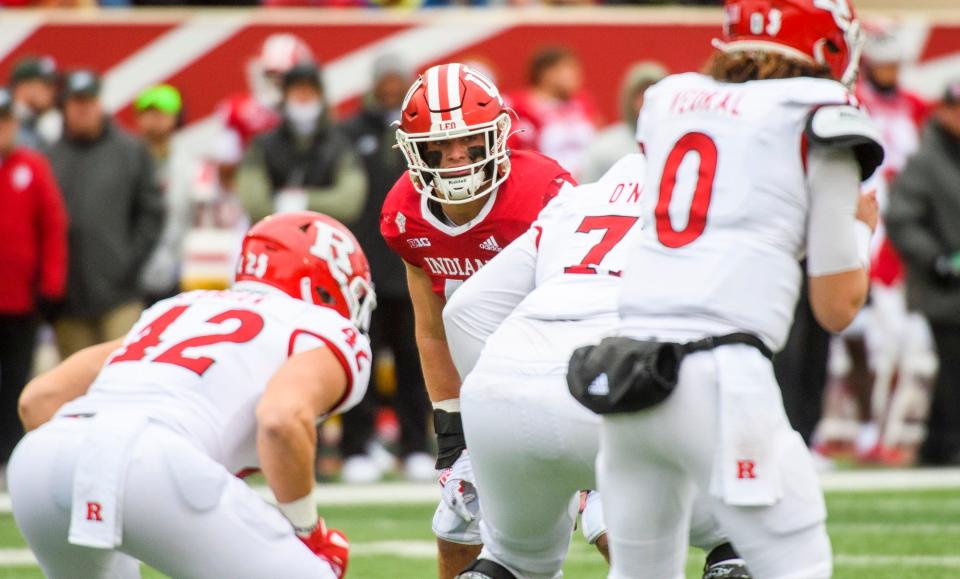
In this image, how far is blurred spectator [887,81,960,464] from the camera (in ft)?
30.0

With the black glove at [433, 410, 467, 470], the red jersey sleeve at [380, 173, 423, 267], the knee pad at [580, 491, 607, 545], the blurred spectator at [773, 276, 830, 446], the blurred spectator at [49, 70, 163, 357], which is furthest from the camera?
the blurred spectator at [49, 70, 163, 357]

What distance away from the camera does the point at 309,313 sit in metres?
4.20

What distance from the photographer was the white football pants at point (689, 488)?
10.7 ft

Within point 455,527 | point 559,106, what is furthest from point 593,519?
point 559,106

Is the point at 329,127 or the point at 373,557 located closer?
the point at 373,557

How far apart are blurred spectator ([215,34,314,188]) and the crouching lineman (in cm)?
583

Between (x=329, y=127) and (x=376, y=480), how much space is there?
6.13 feet

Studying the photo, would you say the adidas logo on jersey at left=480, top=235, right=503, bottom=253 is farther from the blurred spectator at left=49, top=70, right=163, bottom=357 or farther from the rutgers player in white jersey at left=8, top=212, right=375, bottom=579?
the blurred spectator at left=49, top=70, right=163, bottom=357

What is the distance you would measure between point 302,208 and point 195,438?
4923 mm

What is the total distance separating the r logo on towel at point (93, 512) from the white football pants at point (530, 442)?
841mm

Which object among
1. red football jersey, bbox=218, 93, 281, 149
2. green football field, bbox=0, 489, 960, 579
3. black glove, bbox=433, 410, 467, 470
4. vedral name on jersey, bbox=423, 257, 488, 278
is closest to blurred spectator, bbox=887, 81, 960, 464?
green football field, bbox=0, 489, 960, 579

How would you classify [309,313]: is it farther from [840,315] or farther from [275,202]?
[275,202]

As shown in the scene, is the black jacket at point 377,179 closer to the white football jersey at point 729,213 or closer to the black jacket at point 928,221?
the black jacket at point 928,221

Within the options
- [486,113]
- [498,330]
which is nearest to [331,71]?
[486,113]
